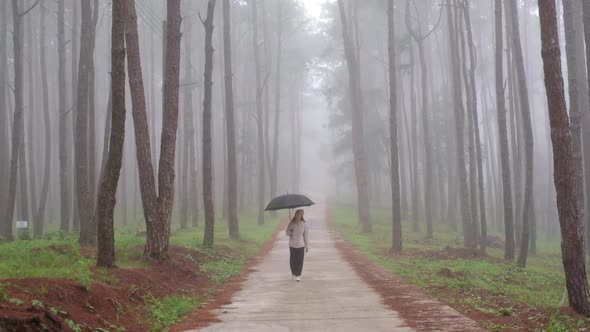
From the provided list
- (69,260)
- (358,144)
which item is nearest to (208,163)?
(69,260)

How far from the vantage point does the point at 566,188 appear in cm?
949

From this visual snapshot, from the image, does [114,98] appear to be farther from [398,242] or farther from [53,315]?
[398,242]

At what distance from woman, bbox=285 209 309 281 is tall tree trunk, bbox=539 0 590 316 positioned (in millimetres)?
6281

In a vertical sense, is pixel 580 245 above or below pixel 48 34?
below

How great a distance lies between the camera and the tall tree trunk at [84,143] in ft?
53.9

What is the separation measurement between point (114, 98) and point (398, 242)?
1263cm

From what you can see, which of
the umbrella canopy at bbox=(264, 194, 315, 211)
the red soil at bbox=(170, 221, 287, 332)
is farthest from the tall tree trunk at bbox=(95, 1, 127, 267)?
the umbrella canopy at bbox=(264, 194, 315, 211)

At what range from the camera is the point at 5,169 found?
26.6m

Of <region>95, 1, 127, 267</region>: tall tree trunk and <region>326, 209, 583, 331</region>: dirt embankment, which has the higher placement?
<region>95, 1, 127, 267</region>: tall tree trunk

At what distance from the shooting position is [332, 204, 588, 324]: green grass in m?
12.3

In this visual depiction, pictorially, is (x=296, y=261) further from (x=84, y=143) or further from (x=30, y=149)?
(x=30, y=149)

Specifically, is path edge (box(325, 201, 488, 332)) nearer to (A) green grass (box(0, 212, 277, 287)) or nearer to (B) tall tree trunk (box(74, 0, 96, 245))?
(A) green grass (box(0, 212, 277, 287))

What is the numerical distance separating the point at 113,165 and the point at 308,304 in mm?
4318

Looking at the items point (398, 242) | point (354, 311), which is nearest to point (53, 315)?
point (354, 311)
